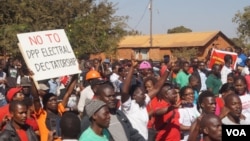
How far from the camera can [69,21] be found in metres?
28.3

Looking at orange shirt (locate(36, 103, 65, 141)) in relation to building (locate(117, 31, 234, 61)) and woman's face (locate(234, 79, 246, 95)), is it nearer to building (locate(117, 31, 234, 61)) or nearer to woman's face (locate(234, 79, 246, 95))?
woman's face (locate(234, 79, 246, 95))

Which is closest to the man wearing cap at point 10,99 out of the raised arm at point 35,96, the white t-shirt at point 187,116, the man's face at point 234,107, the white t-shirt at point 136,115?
the raised arm at point 35,96

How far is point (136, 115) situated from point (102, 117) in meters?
1.45

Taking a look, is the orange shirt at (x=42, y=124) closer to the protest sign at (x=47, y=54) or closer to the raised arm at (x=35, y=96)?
the raised arm at (x=35, y=96)

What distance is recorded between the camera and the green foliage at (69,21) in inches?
891

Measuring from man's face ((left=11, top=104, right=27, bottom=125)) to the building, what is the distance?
37.6m

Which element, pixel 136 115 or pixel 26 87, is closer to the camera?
pixel 136 115

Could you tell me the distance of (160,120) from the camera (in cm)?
658

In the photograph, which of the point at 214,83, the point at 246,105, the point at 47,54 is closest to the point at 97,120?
the point at 246,105

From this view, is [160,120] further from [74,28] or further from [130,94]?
[74,28]

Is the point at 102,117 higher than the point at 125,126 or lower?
higher

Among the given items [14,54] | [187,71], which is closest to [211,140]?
[187,71]

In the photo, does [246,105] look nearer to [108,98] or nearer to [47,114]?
[108,98]

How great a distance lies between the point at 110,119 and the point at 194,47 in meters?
38.8
